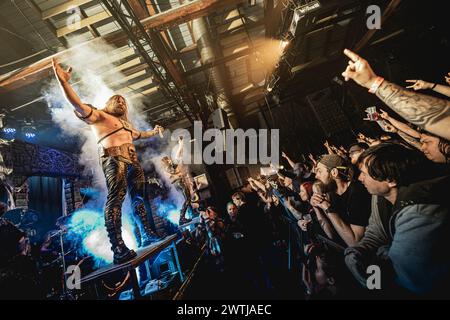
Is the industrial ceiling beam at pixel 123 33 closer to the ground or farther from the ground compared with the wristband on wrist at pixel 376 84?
farther from the ground

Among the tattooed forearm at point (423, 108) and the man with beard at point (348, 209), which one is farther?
the man with beard at point (348, 209)

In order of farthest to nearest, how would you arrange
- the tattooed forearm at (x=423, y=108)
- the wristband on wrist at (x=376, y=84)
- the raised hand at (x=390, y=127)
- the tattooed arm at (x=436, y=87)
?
the raised hand at (x=390, y=127), the tattooed arm at (x=436, y=87), the wristband on wrist at (x=376, y=84), the tattooed forearm at (x=423, y=108)

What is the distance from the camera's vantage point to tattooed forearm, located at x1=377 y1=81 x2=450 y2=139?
1.40 m

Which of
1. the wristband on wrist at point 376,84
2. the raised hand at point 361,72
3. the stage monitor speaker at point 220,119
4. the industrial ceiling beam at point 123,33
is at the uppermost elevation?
the industrial ceiling beam at point 123,33

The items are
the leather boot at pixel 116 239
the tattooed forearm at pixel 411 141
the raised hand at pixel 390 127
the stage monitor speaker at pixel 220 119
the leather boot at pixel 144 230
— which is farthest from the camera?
the stage monitor speaker at pixel 220 119

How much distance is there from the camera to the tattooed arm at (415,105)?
141cm

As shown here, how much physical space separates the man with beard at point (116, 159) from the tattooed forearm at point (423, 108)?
299cm

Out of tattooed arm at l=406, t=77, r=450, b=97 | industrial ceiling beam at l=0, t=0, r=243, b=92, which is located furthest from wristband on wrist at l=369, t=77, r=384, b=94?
industrial ceiling beam at l=0, t=0, r=243, b=92

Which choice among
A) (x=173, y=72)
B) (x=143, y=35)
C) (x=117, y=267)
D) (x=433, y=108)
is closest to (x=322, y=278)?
(x=433, y=108)

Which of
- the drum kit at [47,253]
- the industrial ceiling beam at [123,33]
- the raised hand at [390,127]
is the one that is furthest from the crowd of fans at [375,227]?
the industrial ceiling beam at [123,33]

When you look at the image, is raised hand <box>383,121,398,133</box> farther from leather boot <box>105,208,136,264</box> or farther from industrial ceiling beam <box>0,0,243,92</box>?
leather boot <box>105,208,136,264</box>

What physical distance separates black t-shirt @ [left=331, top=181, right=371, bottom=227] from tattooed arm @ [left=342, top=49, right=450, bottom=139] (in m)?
1.24

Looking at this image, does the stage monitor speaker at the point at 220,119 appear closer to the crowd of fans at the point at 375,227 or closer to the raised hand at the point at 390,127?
the crowd of fans at the point at 375,227

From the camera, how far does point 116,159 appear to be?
278 centimetres
